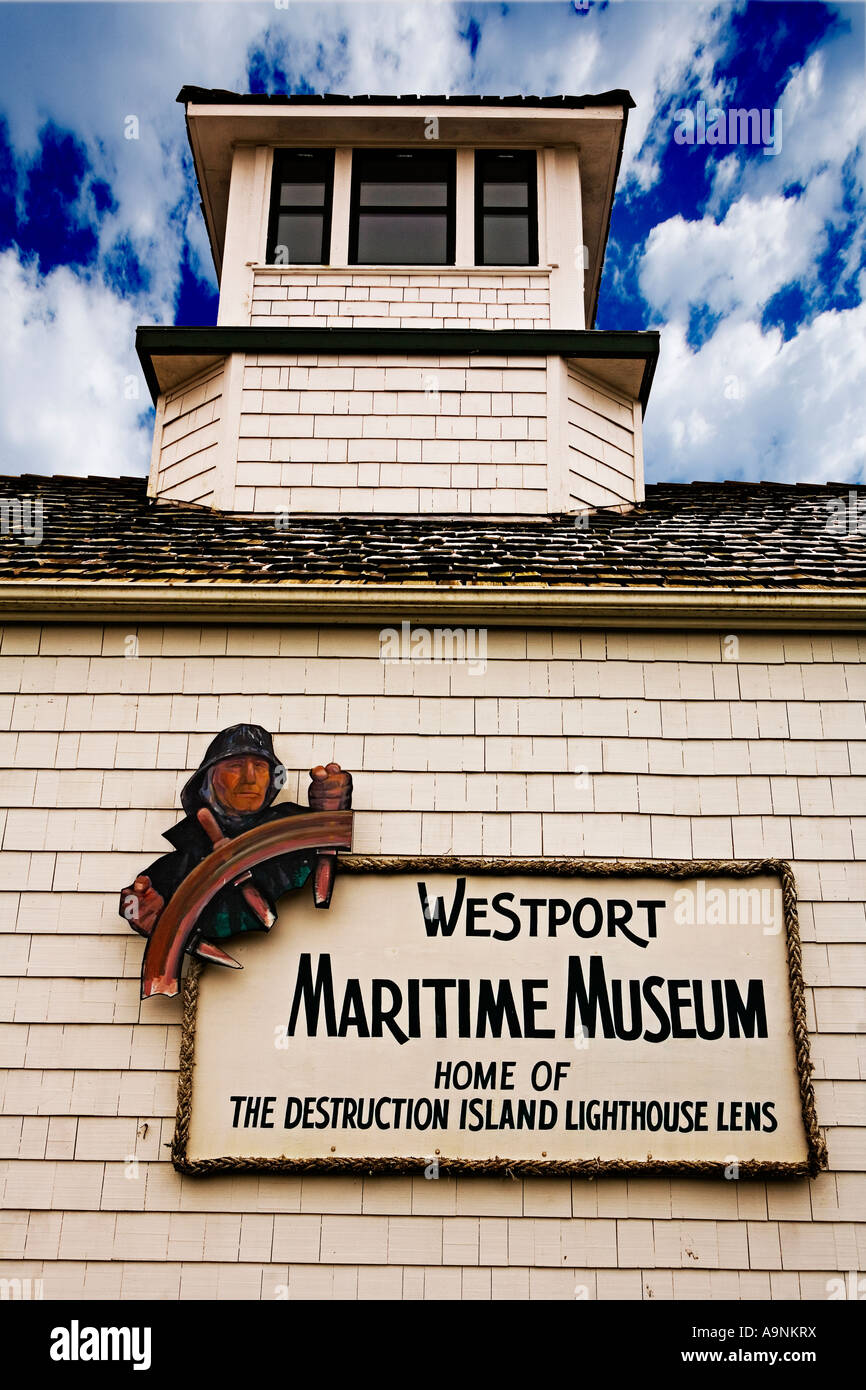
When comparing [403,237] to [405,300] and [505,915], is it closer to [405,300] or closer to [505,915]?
[405,300]

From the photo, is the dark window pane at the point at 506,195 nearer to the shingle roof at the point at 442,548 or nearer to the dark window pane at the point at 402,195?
the dark window pane at the point at 402,195

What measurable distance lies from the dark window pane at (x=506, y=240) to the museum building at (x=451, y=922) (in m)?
2.72

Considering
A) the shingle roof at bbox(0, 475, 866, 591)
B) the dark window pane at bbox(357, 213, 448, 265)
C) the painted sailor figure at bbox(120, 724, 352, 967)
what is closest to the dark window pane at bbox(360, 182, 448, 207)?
the dark window pane at bbox(357, 213, 448, 265)

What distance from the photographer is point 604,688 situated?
5504mm

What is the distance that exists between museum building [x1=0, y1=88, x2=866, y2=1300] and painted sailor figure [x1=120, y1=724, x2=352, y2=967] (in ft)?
0.21

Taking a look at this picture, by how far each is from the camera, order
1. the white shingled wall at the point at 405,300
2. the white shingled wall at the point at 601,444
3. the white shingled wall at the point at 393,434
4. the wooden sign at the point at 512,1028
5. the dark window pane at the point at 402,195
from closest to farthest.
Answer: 1. the wooden sign at the point at 512,1028
2. the white shingled wall at the point at 393,434
3. the white shingled wall at the point at 601,444
4. the white shingled wall at the point at 405,300
5. the dark window pane at the point at 402,195

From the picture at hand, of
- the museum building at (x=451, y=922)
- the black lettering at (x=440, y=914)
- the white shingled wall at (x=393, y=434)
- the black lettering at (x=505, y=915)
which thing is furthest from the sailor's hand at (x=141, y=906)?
the white shingled wall at (x=393, y=434)

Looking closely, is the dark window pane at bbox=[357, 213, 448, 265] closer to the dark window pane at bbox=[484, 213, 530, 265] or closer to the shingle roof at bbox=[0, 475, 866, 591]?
the dark window pane at bbox=[484, 213, 530, 265]

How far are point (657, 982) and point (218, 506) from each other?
4666mm

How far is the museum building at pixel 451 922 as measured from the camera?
463cm

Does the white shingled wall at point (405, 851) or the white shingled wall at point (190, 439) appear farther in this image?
the white shingled wall at point (190, 439)

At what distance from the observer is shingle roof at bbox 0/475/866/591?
5578mm
